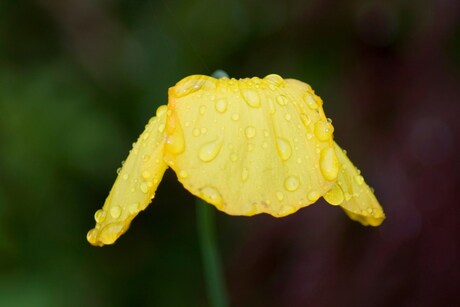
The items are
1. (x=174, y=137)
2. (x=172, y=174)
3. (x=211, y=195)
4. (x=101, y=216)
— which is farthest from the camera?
(x=172, y=174)

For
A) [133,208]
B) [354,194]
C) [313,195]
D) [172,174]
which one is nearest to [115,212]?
[133,208]

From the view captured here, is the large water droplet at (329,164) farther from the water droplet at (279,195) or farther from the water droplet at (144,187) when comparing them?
the water droplet at (144,187)

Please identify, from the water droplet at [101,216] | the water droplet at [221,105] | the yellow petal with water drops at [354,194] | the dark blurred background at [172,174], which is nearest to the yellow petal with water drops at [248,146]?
the water droplet at [221,105]

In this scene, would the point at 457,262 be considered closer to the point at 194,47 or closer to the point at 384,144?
the point at 384,144

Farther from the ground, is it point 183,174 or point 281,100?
point 281,100

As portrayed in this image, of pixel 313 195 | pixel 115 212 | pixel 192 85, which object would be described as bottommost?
pixel 313 195

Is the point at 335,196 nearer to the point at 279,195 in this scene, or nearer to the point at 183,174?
the point at 279,195
